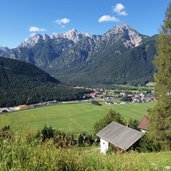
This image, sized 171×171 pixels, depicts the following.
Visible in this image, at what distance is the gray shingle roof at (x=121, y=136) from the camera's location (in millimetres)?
41481

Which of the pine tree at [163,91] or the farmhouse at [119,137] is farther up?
the pine tree at [163,91]

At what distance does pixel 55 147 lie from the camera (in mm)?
5863

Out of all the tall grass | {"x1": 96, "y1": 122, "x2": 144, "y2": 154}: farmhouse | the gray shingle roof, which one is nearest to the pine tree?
{"x1": 96, "y1": 122, "x2": 144, "y2": 154}: farmhouse

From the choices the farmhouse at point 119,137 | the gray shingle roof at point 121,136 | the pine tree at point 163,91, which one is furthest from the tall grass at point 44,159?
the gray shingle roof at point 121,136

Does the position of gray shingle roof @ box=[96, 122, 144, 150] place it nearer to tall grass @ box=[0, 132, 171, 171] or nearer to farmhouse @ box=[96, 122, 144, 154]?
farmhouse @ box=[96, 122, 144, 154]

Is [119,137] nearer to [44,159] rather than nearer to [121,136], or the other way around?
[121,136]

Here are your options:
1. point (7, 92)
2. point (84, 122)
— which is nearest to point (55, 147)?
point (84, 122)

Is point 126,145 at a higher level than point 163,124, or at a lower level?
lower

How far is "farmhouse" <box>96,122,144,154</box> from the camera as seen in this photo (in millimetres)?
41406

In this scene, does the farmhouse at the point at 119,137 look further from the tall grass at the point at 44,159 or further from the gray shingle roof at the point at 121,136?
the tall grass at the point at 44,159

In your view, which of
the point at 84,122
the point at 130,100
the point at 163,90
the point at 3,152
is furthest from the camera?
the point at 130,100

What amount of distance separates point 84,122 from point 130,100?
311ft

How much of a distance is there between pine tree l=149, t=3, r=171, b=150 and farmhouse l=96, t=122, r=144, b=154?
49.2ft

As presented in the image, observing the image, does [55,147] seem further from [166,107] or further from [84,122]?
[84,122]
